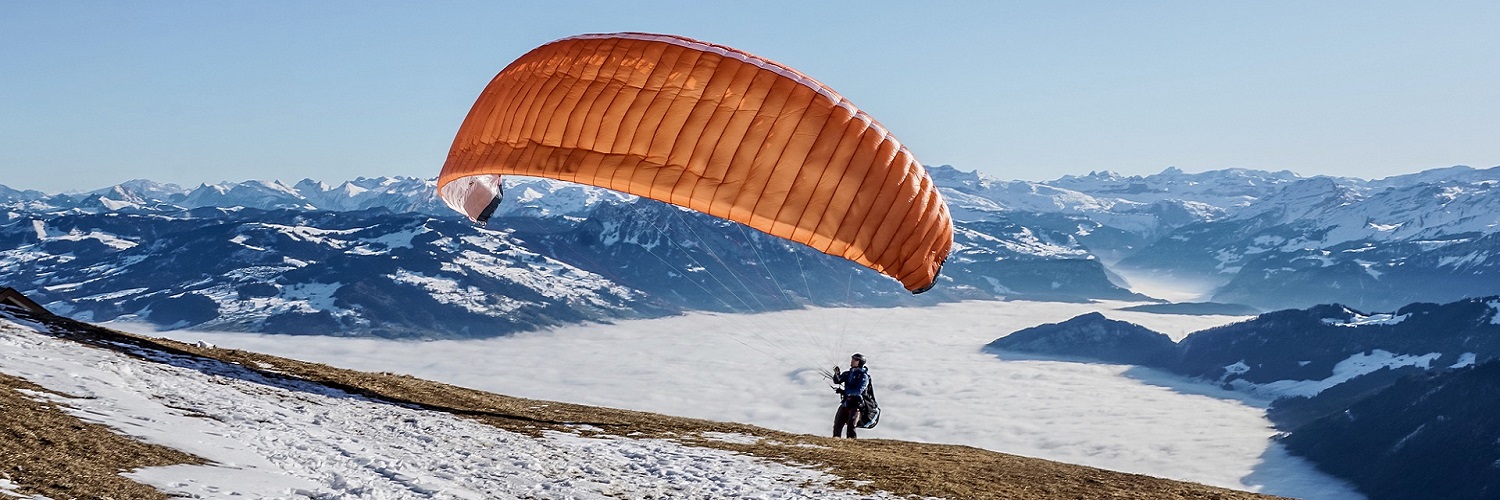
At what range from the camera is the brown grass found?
682 inches

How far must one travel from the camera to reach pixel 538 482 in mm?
15180

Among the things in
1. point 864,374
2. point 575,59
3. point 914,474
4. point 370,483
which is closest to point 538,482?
point 370,483

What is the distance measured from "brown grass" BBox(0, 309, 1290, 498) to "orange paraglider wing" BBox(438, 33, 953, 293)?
143 inches

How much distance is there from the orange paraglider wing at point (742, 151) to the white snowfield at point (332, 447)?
15.1 feet

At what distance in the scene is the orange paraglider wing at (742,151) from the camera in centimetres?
1881

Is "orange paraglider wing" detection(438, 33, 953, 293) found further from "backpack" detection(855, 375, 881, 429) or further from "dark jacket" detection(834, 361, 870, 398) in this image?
"backpack" detection(855, 375, 881, 429)

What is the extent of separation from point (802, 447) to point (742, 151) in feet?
19.7

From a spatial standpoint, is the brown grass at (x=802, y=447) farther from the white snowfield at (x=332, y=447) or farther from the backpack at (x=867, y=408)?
the white snowfield at (x=332, y=447)

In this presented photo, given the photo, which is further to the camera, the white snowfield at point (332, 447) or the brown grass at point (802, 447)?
the brown grass at point (802, 447)

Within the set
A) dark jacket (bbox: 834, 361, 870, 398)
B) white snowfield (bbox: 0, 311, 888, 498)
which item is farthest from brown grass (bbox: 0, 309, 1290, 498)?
dark jacket (bbox: 834, 361, 870, 398)

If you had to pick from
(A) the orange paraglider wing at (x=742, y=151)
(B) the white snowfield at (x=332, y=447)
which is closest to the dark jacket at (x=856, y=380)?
(A) the orange paraglider wing at (x=742, y=151)

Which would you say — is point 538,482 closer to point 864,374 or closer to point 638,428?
point 638,428

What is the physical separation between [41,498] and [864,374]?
54.6 feet

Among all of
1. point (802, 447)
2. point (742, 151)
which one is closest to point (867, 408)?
point (802, 447)
